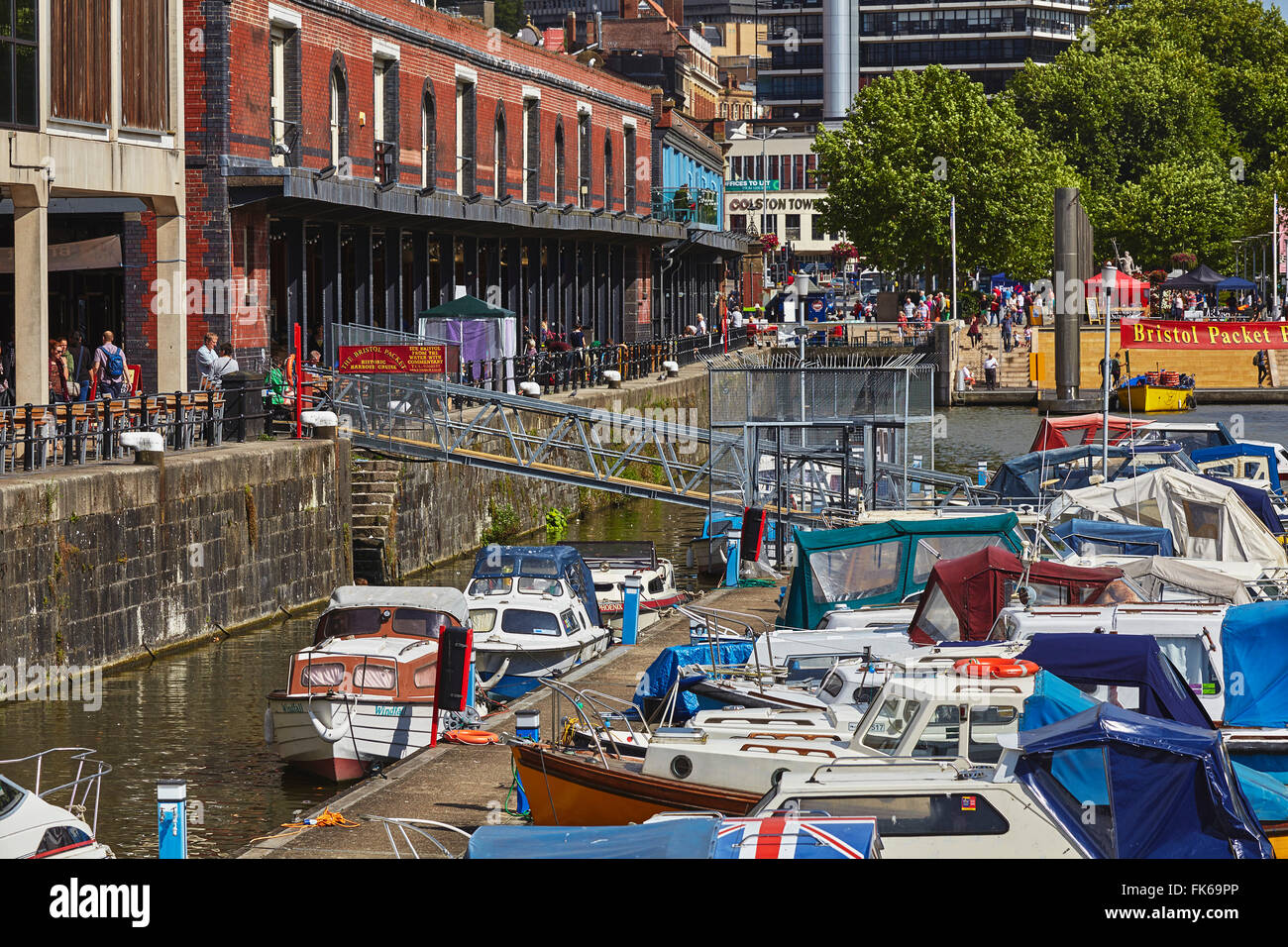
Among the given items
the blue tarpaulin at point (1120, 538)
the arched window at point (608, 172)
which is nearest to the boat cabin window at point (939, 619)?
the blue tarpaulin at point (1120, 538)

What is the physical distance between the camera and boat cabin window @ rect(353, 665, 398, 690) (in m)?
20.1

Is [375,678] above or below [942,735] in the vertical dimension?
below

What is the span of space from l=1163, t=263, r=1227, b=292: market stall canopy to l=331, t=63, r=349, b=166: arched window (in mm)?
51452

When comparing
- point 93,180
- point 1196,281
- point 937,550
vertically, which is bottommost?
point 937,550

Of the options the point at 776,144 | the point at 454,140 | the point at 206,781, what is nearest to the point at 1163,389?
the point at 454,140

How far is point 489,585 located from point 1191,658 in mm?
11226

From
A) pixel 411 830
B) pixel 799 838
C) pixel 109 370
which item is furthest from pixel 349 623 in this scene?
pixel 799 838

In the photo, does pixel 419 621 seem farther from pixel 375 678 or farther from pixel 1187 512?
pixel 1187 512

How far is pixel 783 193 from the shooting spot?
479 ft

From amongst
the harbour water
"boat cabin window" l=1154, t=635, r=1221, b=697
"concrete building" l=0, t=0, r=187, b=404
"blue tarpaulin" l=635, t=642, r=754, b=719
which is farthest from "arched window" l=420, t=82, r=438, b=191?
"boat cabin window" l=1154, t=635, r=1221, b=697

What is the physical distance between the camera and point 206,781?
761 inches

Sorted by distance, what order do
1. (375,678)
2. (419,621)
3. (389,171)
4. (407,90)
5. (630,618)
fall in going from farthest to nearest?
1. (407,90)
2. (389,171)
3. (630,618)
4. (419,621)
5. (375,678)

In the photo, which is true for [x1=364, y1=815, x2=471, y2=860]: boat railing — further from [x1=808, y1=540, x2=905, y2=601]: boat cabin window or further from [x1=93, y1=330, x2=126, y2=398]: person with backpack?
[x1=93, y1=330, x2=126, y2=398]: person with backpack
